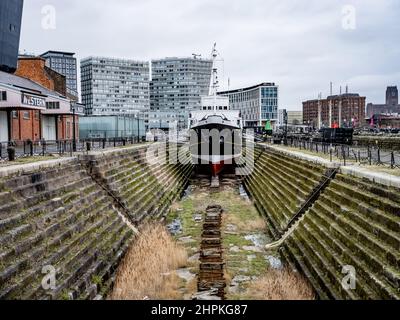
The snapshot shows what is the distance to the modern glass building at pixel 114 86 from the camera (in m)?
177

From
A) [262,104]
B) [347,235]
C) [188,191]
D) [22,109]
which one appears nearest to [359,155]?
[347,235]

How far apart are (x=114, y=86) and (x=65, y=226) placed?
17729 centimetres

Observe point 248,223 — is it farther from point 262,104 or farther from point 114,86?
point 114,86

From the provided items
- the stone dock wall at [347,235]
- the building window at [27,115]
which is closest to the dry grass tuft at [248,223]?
the stone dock wall at [347,235]

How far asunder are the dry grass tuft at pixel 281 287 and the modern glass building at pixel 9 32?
3721 cm

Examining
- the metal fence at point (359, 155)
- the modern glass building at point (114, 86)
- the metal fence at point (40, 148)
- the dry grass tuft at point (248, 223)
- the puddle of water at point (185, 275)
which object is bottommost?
the puddle of water at point (185, 275)

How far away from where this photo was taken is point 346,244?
413 inches

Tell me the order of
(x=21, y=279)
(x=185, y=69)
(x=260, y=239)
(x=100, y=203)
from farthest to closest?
(x=185, y=69), (x=260, y=239), (x=100, y=203), (x=21, y=279)

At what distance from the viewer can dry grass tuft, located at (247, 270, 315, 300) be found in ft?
34.8

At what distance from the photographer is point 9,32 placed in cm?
4100

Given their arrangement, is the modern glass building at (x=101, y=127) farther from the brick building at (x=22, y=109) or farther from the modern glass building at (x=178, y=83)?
the modern glass building at (x=178, y=83)
